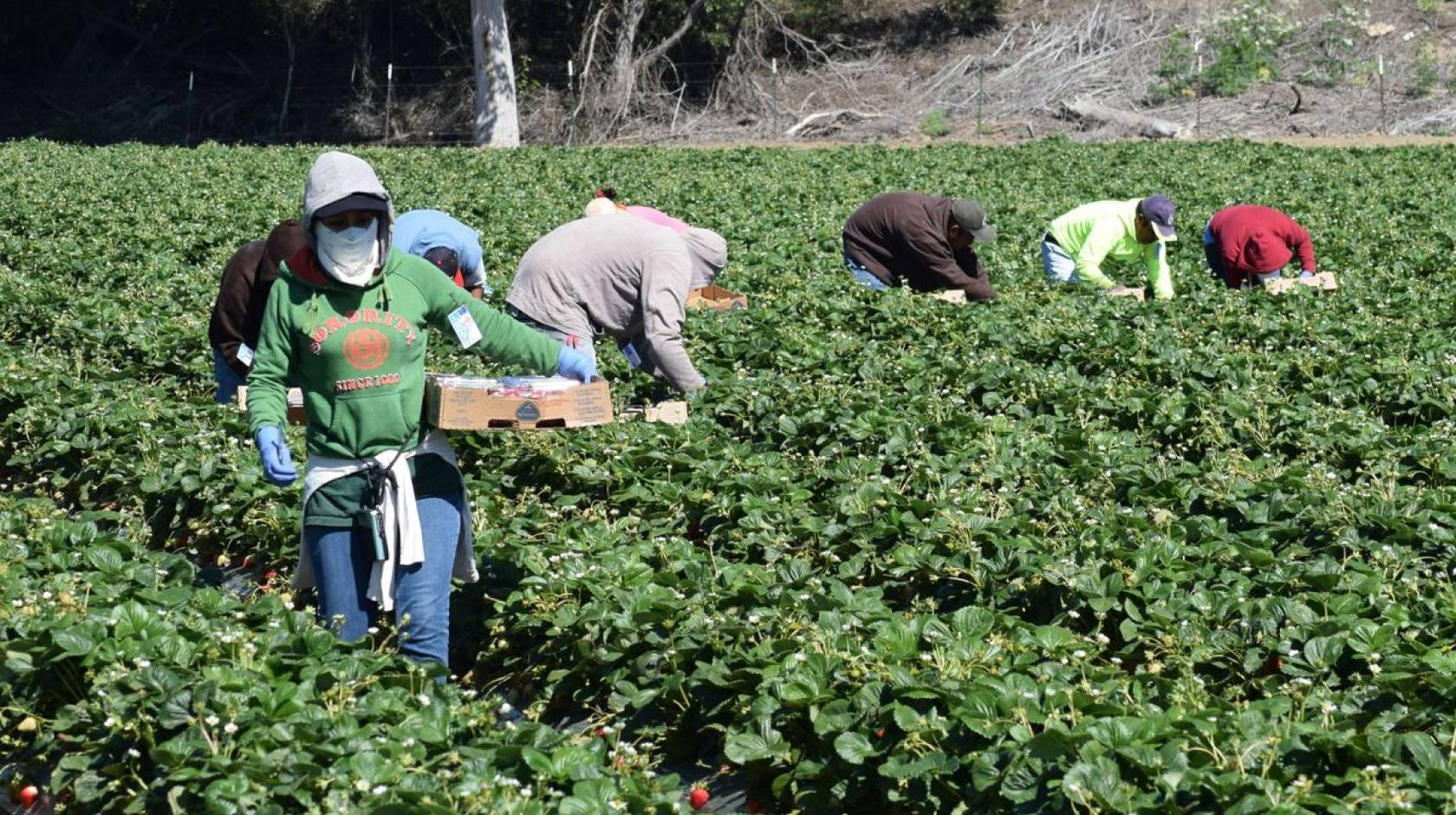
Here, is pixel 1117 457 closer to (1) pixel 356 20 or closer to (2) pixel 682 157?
(2) pixel 682 157

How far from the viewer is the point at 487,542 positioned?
6.27 meters

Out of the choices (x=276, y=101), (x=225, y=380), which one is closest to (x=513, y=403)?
(x=225, y=380)

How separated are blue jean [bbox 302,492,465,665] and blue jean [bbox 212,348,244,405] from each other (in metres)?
3.83

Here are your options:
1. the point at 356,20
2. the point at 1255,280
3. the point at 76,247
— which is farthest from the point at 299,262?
the point at 356,20

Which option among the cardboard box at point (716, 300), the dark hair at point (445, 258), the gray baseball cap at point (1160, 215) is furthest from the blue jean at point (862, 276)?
the dark hair at point (445, 258)

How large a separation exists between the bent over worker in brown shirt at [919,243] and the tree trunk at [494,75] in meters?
22.4

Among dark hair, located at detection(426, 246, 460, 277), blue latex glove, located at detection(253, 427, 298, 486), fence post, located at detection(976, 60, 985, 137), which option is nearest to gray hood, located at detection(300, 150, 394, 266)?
blue latex glove, located at detection(253, 427, 298, 486)

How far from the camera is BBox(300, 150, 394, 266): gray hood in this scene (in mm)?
4613

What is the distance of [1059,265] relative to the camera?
11.7m

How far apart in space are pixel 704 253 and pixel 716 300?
2.85 meters

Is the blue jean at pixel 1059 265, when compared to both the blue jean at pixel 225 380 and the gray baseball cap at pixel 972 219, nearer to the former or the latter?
the gray baseball cap at pixel 972 219

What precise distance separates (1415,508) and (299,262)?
3.88m

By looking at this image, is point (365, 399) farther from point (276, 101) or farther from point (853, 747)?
point (276, 101)

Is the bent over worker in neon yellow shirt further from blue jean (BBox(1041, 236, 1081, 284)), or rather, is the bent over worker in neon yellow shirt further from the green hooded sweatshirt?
the green hooded sweatshirt
